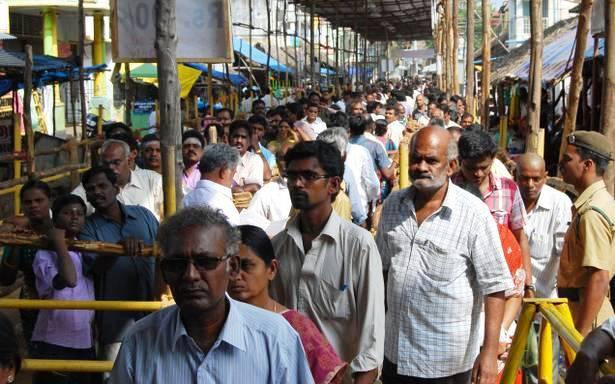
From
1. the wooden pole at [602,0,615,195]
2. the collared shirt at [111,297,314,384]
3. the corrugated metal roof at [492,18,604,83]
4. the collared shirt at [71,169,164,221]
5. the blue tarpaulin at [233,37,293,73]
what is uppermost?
the blue tarpaulin at [233,37,293,73]

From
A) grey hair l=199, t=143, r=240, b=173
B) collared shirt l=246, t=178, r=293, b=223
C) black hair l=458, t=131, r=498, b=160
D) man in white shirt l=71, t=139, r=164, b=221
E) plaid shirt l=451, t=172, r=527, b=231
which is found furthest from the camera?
man in white shirt l=71, t=139, r=164, b=221

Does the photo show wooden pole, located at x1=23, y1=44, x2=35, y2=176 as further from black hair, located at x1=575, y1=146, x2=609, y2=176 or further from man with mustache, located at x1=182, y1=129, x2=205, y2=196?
black hair, located at x1=575, y1=146, x2=609, y2=176

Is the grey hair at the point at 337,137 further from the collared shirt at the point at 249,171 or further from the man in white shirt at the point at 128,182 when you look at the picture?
the man in white shirt at the point at 128,182

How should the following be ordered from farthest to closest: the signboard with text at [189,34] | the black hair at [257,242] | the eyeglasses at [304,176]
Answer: the signboard with text at [189,34] < the eyeglasses at [304,176] < the black hair at [257,242]

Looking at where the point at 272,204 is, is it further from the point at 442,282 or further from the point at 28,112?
the point at 28,112

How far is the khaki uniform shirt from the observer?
459cm

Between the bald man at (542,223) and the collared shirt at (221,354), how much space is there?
3.41 m

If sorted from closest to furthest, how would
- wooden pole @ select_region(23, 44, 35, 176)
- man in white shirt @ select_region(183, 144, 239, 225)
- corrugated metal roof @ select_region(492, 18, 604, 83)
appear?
1. man in white shirt @ select_region(183, 144, 239, 225)
2. wooden pole @ select_region(23, 44, 35, 176)
3. corrugated metal roof @ select_region(492, 18, 604, 83)

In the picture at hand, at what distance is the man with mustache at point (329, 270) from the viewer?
379cm

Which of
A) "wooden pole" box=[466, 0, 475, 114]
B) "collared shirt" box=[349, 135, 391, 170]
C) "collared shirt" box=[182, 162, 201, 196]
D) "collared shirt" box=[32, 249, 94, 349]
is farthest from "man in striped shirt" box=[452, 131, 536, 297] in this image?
"wooden pole" box=[466, 0, 475, 114]

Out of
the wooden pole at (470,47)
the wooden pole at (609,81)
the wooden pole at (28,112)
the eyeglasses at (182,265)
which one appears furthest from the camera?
the wooden pole at (470,47)

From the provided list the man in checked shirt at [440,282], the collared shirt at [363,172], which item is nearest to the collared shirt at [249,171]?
the collared shirt at [363,172]

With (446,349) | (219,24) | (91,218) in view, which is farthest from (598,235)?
(91,218)

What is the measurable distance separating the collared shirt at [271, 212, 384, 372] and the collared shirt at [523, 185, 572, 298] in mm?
2178
